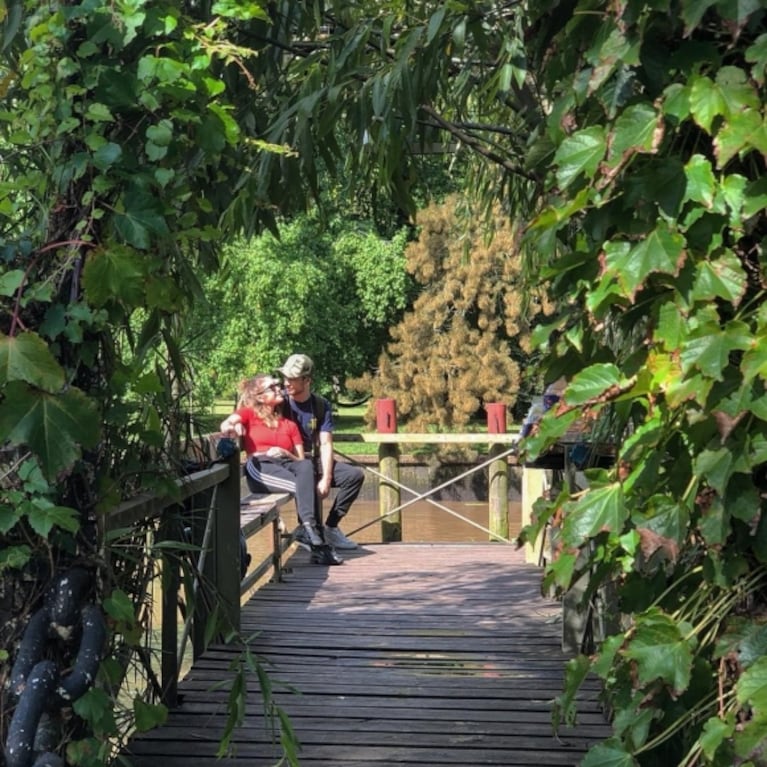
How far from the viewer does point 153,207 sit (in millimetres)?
2180

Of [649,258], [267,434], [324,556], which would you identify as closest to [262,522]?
[267,434]

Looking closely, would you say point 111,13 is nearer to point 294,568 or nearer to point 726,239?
point 726,239

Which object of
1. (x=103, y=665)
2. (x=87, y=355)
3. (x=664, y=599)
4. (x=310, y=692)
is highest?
(x=87, y=355)

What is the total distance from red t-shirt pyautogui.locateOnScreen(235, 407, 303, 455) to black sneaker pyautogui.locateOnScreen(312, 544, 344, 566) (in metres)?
0.64

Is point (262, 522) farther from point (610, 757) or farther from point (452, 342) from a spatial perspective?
point (452, 342)

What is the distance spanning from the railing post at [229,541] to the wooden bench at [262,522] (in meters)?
0.61

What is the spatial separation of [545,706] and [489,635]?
1366 mm

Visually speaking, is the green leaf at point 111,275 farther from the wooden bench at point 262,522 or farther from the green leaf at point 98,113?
the wooden bench at point 262,522

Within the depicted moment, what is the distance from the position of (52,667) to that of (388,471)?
9.62 m

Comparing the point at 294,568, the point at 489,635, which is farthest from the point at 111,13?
the point at 294,568

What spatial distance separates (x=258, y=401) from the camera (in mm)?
7766

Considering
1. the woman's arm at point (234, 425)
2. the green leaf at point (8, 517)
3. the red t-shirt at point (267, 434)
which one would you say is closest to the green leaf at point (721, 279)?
the green leaf at point (8, 517)

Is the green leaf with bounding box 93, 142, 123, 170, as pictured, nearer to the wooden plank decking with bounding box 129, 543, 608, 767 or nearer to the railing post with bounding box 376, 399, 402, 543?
the wooden plank decking with bounding box 129, 543, 608, 767

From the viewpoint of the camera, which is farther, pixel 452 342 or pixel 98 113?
pixel 452 342
